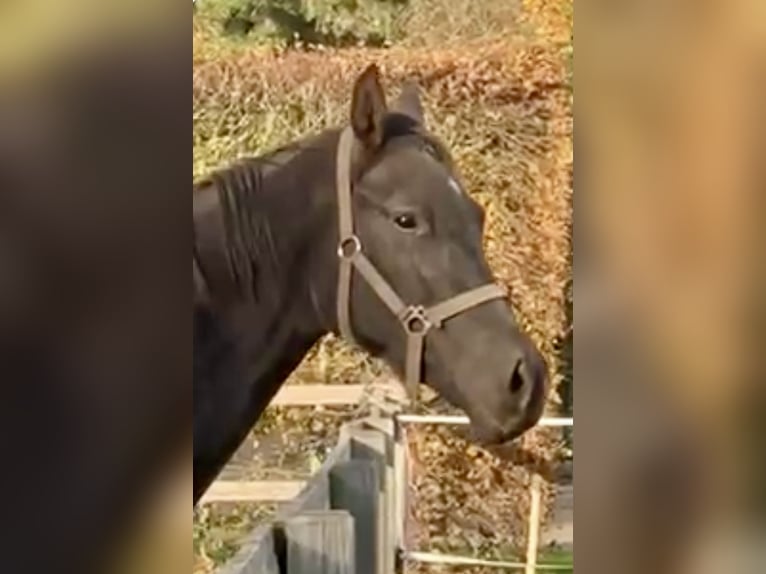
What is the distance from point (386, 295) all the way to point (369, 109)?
0.74 feet

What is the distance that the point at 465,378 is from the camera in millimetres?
1631

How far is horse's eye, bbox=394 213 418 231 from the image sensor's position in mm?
1635

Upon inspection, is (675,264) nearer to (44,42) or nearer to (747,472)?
(747,472)

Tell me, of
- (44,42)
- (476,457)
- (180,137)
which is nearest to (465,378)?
(476,457)

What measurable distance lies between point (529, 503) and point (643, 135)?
470mm

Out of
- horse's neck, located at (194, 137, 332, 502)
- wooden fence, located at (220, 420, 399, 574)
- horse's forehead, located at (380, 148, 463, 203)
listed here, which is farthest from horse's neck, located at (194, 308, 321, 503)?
horse's forehead, located at (380, 148, 463, 203)

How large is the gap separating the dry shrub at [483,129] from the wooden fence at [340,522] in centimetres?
6

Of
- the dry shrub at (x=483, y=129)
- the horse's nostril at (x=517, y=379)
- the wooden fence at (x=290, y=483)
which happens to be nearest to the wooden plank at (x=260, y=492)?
the wooden fence at (x=290, y=483)

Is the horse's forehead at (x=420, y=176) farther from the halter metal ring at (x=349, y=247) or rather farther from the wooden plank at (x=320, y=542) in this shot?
the wooden plank at (x=320, y=542)

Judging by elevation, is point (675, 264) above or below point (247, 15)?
below

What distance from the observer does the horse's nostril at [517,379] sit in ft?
5.35

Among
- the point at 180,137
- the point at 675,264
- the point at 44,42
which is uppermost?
the point at 44,42

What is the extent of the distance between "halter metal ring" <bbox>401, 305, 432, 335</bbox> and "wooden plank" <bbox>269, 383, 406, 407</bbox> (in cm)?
7

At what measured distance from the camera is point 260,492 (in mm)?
1653
